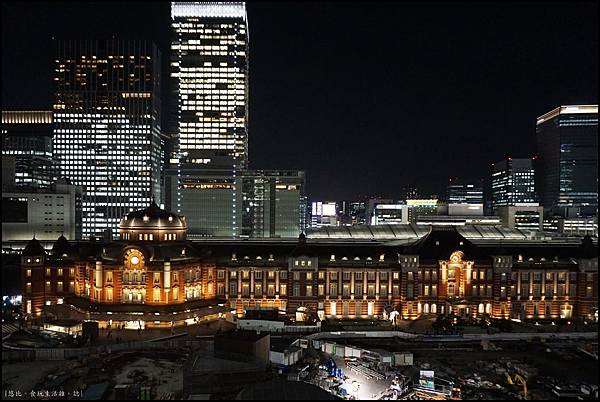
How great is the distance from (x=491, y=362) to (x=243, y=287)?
3331cm

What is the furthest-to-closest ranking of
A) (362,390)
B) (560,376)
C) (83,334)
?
1. (83,334)
2. (560,376)
3. (362,390)

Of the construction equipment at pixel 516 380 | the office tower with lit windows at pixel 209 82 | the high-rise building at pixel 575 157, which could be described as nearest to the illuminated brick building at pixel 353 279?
the construction equipment at pixel 516 380

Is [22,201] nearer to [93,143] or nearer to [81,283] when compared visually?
[93,143]

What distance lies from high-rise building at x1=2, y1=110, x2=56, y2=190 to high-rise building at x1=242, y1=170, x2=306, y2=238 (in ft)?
214

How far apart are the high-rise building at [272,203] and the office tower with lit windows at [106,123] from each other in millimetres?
31919

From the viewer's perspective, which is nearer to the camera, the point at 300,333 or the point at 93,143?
the point at 300,333

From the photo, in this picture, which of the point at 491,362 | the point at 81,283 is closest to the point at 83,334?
Result: the point at 81,283

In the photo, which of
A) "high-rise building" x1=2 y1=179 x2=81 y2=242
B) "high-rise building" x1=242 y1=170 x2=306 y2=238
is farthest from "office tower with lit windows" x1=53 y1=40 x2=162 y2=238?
"high-rise building" x1=242 y1=170 x2=306 y2=238

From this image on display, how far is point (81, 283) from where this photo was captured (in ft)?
224

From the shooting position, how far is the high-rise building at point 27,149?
15818 cm

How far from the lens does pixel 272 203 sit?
145250mm

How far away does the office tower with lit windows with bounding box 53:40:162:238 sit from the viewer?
151m

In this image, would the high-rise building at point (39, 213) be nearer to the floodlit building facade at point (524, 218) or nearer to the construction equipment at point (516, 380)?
the construction equipment at point (516, 380)

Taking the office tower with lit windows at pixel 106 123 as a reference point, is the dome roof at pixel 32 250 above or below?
below
